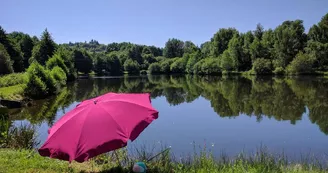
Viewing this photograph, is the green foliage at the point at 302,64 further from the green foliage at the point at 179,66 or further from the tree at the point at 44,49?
the tree at the point at 44,49

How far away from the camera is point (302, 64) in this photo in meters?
75.4

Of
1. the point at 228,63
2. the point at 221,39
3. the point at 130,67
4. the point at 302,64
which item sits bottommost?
the point at 302,64

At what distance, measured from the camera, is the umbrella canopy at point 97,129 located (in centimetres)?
531

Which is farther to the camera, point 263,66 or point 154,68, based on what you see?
point 154,68

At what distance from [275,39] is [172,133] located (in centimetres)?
8339

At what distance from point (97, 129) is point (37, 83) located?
29.8 meters

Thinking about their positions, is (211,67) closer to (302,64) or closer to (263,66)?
(263,66)

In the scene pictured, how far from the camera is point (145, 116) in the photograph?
5.84 m

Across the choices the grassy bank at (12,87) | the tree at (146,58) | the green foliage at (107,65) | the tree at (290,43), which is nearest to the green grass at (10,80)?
the grassy bank at (12,87)

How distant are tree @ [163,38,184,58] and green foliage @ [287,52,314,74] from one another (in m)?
88.4

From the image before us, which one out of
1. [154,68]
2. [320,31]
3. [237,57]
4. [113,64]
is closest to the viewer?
[320,31]

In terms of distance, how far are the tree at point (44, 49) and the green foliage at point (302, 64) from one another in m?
63.2

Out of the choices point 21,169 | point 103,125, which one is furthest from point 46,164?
point 103,125

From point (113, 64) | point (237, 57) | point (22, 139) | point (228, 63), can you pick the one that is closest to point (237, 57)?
point (237, 57)
